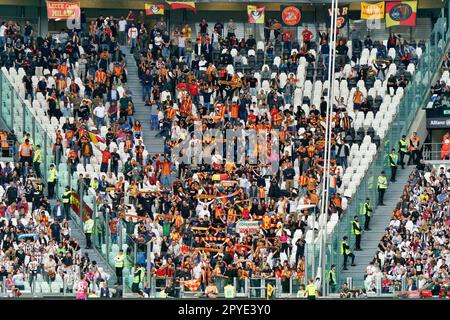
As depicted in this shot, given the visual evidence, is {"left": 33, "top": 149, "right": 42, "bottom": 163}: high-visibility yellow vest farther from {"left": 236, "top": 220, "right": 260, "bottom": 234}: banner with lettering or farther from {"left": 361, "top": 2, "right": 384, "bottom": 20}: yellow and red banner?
{"left": 361, "top": 2, "right": 384, "bottom": 20}: yellow and red banner

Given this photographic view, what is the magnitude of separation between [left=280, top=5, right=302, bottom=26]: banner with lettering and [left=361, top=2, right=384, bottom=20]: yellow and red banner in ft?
7.82

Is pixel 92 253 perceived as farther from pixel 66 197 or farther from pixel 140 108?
pixel 140 108

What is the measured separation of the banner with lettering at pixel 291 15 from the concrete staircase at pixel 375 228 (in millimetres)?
9728

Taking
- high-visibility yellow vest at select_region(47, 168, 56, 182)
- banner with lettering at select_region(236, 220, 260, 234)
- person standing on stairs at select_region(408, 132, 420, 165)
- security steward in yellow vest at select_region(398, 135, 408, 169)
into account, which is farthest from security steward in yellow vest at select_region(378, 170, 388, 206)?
high-visibility yellow vest at select_region(47, 168, 56, 182)

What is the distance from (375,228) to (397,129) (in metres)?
4.93

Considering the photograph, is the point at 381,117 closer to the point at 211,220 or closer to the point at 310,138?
the point at 310,138

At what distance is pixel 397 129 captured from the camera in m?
42.1

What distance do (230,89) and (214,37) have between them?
13.4ft

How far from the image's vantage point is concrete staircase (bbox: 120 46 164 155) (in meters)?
43.0

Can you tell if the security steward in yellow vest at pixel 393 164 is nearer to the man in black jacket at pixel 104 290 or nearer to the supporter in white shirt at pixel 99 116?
the supporter in white shirt at pixel 99 116

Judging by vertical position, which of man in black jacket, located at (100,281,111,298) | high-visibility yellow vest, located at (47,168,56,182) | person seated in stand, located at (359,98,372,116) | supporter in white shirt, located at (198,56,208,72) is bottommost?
man in black jacket, located at (100,281,111,298)

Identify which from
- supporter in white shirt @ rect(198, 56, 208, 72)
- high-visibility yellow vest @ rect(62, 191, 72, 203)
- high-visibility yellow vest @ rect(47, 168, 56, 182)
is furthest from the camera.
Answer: supporter in white shirt @ rect(198, 56, 208, 72)

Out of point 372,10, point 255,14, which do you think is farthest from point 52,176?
point 372,10
